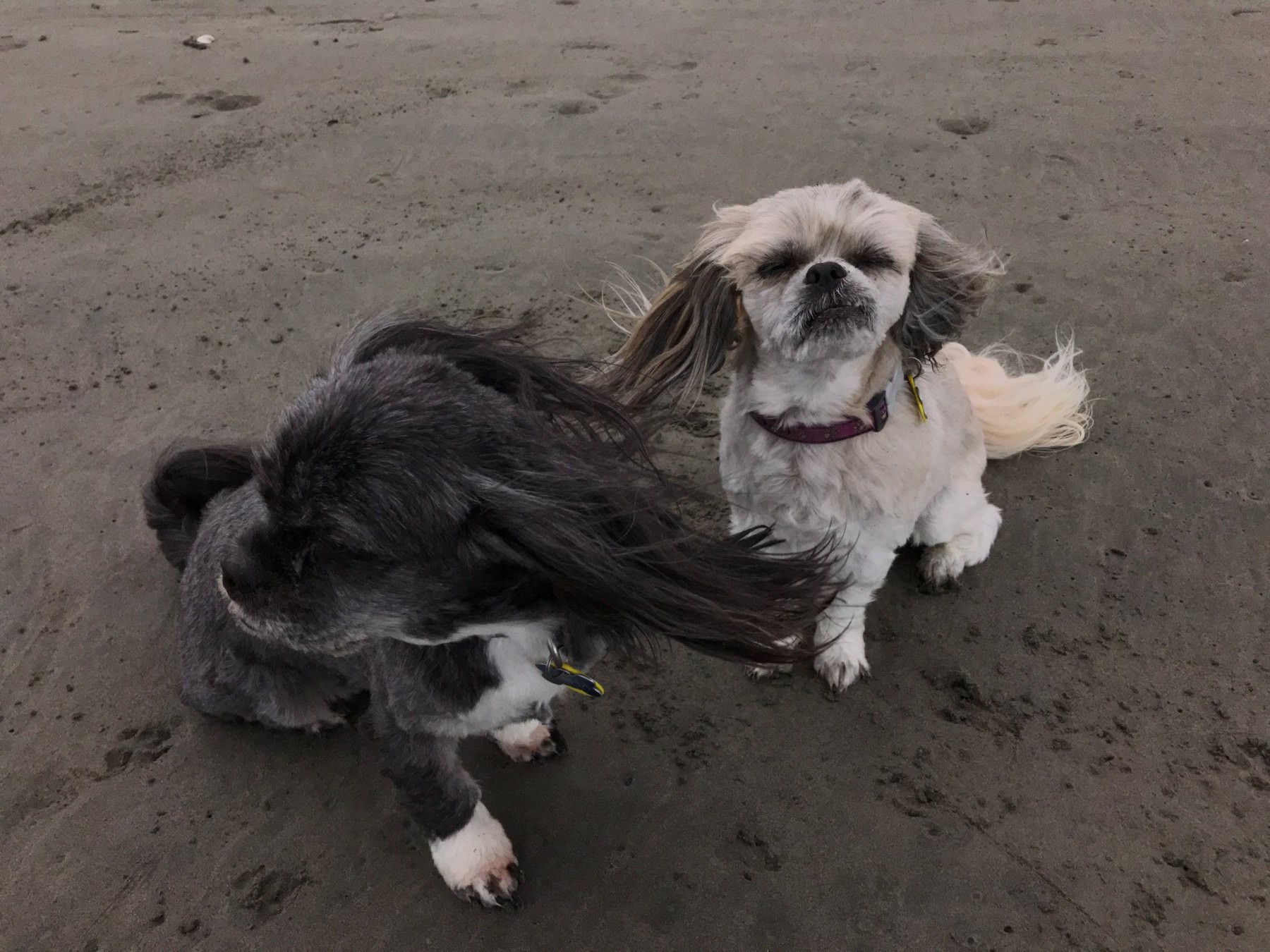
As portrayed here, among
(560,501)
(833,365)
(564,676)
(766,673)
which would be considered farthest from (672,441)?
(560,501)

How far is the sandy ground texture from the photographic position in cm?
212

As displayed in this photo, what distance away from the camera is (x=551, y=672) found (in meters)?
1.77

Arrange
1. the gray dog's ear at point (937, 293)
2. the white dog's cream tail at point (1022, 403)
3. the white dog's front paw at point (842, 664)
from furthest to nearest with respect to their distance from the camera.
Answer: the white dog's cream tail at point (1022, 403) → the white dog's front paw at point (842, 664) → the gray dog's ear at point (937, 293)

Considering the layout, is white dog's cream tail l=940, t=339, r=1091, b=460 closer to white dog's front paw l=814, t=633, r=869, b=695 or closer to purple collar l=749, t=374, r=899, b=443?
purple collar l=749, t=374, r=899, b=443

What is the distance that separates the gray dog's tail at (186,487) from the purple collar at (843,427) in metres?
1.51

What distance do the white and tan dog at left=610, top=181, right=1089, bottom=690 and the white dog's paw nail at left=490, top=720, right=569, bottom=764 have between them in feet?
2.95

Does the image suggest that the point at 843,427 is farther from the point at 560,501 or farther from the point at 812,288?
the point at 560,501

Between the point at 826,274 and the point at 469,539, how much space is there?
44.8 inches

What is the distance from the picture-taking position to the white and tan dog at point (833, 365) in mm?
2023

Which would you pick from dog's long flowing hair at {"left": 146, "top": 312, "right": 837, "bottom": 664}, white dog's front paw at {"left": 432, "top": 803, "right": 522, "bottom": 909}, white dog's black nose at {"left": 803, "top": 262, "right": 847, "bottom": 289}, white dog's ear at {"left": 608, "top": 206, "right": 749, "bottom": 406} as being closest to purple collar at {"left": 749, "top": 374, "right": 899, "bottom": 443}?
white dog's ear at {"left": 608, "top": 206, "right": 749, "bottom": 406}

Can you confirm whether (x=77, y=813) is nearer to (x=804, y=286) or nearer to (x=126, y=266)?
(x=804, y=286)

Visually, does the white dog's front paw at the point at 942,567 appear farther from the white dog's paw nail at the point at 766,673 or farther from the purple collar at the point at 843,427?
the purple collar at the point at 843,427

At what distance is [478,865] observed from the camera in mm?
2051

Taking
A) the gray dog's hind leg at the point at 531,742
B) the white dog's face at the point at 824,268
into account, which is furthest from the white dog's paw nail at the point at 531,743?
the white dog's face at the point at 824,268
